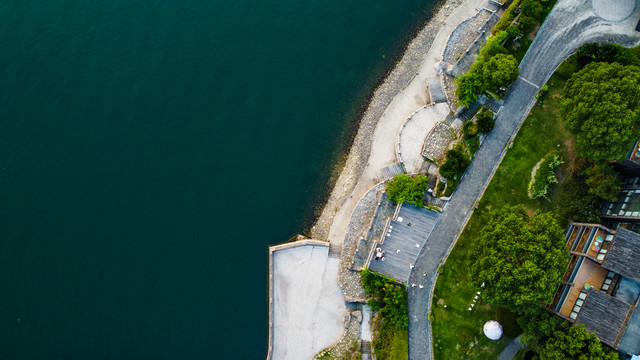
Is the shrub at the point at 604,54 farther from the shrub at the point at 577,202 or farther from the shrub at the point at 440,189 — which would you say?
the shrub at the point at 440,189

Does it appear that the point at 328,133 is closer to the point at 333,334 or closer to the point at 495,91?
the point at 495,91

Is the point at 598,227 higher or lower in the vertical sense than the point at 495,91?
lower

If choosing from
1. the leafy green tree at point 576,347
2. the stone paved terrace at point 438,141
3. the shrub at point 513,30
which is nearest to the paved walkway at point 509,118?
the shrub at point 513,30

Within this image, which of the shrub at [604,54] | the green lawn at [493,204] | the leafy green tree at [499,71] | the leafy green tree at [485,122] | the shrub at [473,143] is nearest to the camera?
the shrub at [604,54]

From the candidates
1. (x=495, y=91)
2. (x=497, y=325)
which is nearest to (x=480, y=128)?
(x=495, y=91)

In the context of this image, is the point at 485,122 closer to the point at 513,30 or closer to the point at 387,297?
the point at 513,30

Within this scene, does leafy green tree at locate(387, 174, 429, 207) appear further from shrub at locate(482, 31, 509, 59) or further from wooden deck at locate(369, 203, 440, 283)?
shrub at locate(482, 31, 509, 59)

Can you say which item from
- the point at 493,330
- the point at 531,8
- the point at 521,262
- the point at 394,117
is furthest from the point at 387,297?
the point at 531,8
